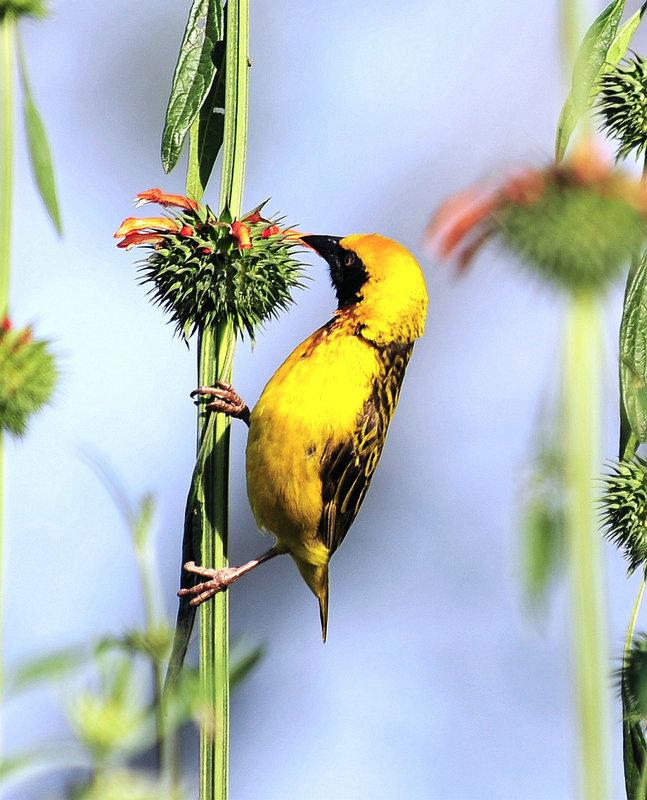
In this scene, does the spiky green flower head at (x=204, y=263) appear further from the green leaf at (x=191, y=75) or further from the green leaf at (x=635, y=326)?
the green leaf at (x=635, y=326)

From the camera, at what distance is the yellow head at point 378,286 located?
7.65ft

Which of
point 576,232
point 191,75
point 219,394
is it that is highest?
point 191,75

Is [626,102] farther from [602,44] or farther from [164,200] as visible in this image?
[164,200]

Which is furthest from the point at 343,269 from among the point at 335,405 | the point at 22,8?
the point at 22,8

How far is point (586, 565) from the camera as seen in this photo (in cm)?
28

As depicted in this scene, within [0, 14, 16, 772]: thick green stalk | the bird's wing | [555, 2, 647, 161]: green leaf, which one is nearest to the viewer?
[0, 14, 16, 772]: thick green stalk

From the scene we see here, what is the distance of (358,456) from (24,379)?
4.50ft

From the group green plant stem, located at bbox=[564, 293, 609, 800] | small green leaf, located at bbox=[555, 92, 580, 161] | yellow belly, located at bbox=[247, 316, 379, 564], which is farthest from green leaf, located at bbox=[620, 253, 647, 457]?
yellow belly, located at bbox=[247, 316, 379, 564]

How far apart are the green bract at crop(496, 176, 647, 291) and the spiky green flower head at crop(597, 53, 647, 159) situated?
972 mm

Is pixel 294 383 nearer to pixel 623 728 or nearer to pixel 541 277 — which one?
pixel 623 728

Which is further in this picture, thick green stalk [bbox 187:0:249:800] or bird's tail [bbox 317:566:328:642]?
bird's tail [bbox 317:566:328:642]

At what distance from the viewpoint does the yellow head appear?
233 cm

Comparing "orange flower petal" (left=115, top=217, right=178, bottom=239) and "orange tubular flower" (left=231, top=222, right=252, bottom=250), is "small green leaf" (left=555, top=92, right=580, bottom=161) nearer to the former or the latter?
"orange tubular flower" (left=231, top=222, right=252, bottom=250)

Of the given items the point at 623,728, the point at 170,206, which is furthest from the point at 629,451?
the point at 170,206
